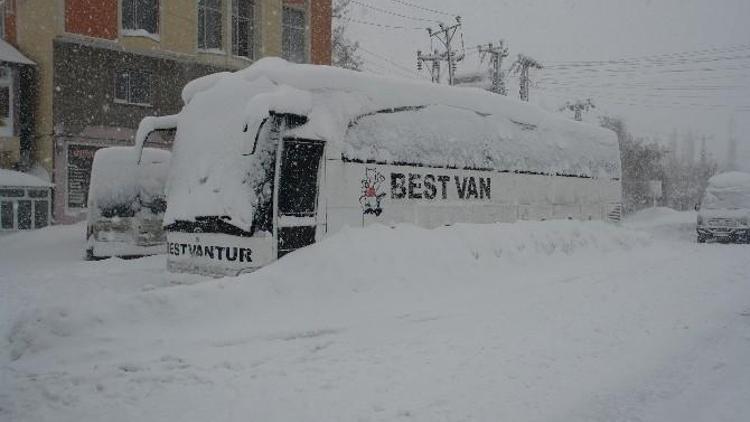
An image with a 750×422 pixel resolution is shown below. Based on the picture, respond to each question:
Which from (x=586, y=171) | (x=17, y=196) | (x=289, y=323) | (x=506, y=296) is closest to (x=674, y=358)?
(x=506, y=296)

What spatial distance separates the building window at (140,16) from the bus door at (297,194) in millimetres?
18173

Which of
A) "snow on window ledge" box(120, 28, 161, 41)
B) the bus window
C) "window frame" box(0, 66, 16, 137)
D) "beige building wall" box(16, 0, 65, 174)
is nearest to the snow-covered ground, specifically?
the bus window

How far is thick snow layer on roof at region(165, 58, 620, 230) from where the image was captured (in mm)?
8469

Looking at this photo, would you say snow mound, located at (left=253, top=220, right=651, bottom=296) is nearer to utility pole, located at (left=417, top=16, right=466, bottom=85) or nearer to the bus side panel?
the bus side panel

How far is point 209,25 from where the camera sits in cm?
2611

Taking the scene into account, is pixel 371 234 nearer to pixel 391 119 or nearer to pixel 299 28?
pixel 391 119

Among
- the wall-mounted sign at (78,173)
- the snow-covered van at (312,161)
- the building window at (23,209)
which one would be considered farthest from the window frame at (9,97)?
the snow-covered van at (312,161)

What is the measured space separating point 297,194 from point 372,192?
157cm

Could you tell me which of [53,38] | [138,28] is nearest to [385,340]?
[53,38]

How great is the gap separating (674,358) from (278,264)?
494cm

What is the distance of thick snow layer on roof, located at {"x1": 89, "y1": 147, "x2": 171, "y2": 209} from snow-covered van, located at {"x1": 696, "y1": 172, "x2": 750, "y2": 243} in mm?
18048

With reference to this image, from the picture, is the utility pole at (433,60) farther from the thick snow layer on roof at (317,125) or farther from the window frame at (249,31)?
the thick snow layer on roof at (317,125)

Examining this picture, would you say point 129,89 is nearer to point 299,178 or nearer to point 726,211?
point 299,178

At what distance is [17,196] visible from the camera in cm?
2212
